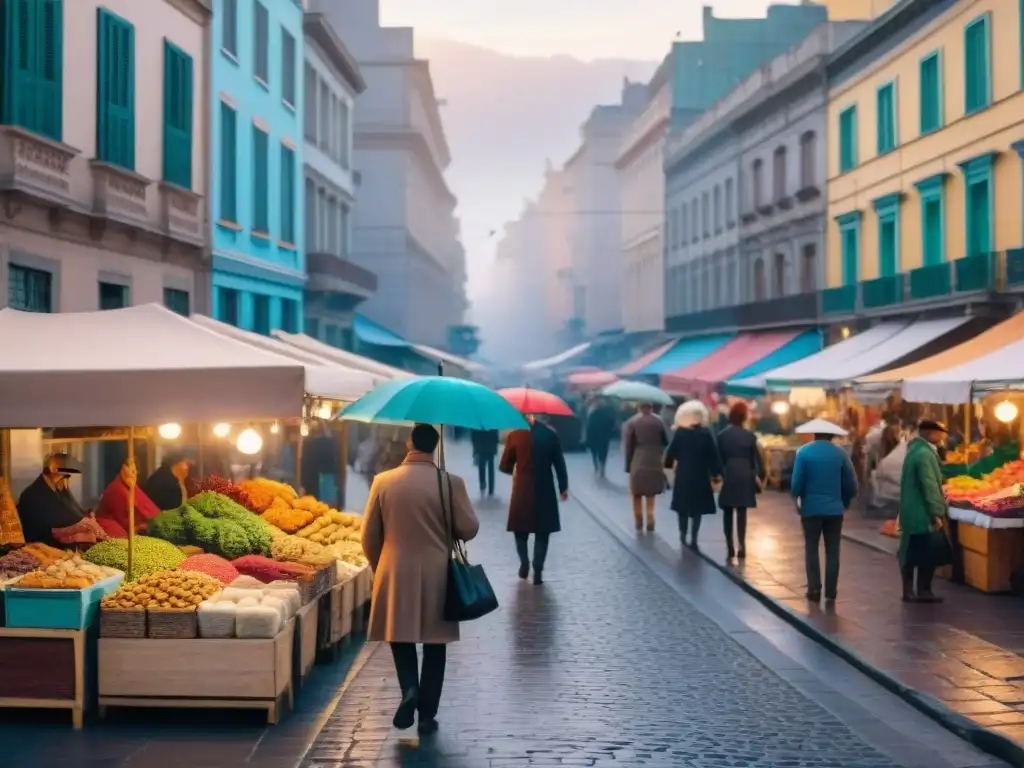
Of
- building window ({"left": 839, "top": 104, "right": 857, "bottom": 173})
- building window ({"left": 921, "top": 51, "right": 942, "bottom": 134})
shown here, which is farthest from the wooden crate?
building window ({"left": 839, "top": 104, "right": 857, "bottom": 173})

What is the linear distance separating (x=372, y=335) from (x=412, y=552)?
37.0 metres

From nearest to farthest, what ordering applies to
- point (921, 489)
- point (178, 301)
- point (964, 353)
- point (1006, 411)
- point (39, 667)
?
point (39, 667) < point (921, 489) < point (1006, 411) < point (964, 353) < point (178, 301)

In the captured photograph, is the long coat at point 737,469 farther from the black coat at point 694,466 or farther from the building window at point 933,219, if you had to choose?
the building window at point 933,219

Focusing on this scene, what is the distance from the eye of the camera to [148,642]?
8.98 meters

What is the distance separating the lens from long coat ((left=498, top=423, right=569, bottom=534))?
15.6 metres

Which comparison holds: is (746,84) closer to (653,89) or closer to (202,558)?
(653,89)

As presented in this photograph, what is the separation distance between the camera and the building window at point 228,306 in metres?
26.5

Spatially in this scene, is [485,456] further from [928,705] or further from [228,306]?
[928,705]

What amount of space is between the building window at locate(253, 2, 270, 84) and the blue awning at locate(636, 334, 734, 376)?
19303 millimetres

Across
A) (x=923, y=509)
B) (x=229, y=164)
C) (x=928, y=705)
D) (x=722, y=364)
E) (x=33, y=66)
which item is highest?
(x=229, y=164)

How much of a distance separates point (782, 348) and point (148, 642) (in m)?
31.4

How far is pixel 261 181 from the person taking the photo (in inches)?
1177

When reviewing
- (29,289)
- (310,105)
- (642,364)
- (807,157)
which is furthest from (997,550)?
(642,364)

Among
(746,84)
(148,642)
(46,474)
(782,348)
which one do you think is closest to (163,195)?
(46,474)
